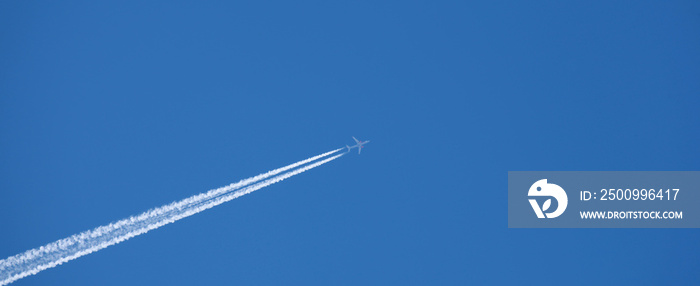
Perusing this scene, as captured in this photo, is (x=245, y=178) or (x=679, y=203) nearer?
(x=245, y=178)

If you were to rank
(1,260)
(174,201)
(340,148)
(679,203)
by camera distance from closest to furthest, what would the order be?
(1,260), (174,201), (340,148), (679,203)

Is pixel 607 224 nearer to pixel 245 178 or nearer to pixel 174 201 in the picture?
pixel 245 178

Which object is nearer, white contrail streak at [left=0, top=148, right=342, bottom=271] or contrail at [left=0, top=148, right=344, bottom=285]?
contrail at [left=0, top=148, right=344, bottom=285]

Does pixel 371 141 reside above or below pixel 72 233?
above

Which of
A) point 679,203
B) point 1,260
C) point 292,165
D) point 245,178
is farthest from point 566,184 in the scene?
point 1,260

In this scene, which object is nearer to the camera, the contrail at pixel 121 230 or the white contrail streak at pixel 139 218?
the contrail at pixel 121 230

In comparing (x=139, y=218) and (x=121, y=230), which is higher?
(x=139, y=218)

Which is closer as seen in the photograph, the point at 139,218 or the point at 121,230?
the point at 121,230

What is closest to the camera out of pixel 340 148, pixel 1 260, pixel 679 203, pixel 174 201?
pixel 1 260
